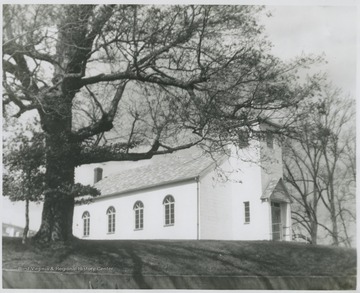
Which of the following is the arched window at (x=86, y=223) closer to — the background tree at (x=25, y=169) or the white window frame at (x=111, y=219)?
the white window frame at (x=111, y=219)

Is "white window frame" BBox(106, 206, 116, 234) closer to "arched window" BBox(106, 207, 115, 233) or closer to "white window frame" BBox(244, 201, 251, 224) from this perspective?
"arched window" BBox(106, 207, 115, 233)

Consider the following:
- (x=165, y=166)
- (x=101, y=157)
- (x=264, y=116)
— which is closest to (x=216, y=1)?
(x=264, y=116)

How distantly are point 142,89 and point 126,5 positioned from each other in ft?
5.48

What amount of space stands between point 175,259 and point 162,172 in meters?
4.05

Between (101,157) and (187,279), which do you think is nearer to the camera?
(187,279)

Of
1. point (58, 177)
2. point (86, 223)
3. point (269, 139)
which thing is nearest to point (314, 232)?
point (269, 139)

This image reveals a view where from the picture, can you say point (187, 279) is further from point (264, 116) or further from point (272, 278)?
point (264, 116)

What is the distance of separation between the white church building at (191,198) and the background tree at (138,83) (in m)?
0.49

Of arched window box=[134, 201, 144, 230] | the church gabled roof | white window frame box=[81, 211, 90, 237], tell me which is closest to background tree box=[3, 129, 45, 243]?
the church gabled roof

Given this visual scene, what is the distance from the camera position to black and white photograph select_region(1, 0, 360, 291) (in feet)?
32.6

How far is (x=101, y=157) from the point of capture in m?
10.9

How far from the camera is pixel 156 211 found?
1612 centimetres

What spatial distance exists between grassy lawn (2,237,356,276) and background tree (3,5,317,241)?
48cm

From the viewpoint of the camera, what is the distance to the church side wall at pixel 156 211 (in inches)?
566
